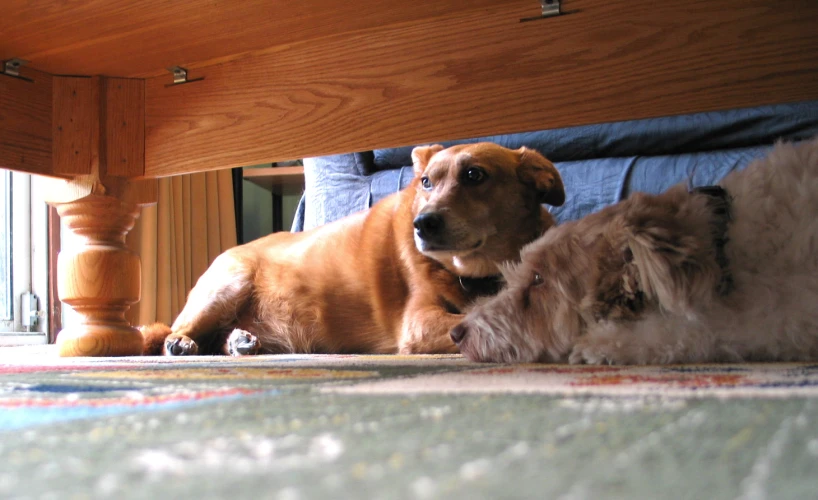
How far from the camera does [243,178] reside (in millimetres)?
5859

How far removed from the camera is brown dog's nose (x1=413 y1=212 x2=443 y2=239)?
225cm

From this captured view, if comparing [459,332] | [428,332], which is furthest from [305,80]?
[428,332]

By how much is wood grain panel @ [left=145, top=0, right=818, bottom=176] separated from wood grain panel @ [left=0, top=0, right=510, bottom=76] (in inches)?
2.1

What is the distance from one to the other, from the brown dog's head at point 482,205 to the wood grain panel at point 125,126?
839 mm

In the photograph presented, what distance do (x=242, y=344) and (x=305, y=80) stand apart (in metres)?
1.02

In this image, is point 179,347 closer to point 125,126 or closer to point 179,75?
point 125,126

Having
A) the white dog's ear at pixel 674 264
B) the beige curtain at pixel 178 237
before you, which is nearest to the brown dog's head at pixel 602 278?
the white dog's ear at pixel 674 264

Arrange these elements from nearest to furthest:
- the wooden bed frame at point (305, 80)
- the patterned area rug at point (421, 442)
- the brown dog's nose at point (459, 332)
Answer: the patterned area rug at point (421, 442)
the wooden bed frame at point (305, 80)
the brown dog's nose at point (459, 332)

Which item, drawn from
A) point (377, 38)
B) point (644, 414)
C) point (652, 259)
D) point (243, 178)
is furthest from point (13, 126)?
point (243, 178)

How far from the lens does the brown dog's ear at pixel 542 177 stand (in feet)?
7.85

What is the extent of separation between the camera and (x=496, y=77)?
5.37 ft

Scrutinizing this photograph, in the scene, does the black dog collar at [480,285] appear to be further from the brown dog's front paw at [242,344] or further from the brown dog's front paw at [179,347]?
the brown dog's front paw at [179,347]

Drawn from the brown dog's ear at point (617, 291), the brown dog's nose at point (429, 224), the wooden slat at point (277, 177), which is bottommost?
the brown dog's ear at point (617, 291)

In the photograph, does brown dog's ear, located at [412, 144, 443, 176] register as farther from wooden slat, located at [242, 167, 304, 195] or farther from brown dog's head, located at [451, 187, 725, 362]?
wooden slat, located at [242, 167, 304, 195]
